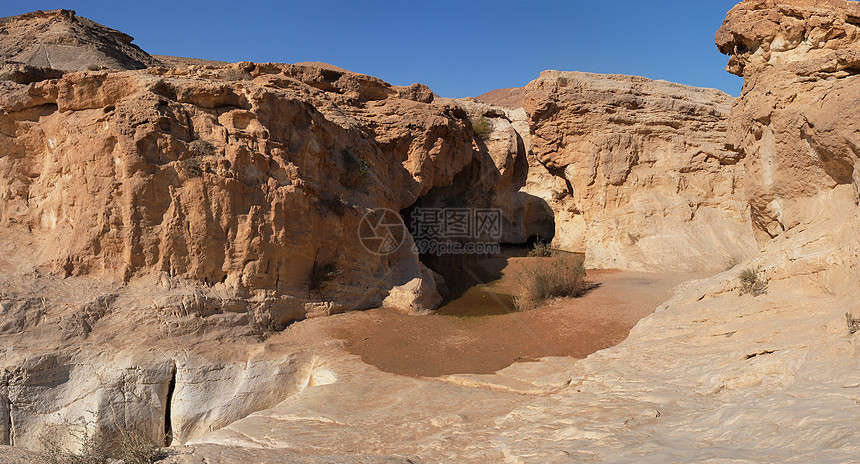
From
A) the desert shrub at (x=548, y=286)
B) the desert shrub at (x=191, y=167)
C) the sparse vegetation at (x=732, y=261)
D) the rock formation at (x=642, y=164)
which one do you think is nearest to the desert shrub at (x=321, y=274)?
the desert shrub at (x=191, y=167)

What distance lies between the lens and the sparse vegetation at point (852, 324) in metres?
3.49

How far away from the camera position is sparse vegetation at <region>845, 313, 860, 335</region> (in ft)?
11.5

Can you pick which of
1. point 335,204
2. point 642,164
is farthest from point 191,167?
point 642,164

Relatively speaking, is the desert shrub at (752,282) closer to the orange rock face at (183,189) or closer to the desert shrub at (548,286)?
the desert shrub at (548,286)

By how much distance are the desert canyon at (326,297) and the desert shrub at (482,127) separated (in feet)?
20.7

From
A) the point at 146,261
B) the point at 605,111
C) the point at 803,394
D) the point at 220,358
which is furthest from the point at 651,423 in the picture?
the point at 605,111

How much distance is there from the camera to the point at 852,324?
3.57 metres

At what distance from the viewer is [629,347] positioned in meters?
5.88

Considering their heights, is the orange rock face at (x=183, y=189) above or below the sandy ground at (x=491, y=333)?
above

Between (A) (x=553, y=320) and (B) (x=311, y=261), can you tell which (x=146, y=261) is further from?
(A) (x=553, y=320)

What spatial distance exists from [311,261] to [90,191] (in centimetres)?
330

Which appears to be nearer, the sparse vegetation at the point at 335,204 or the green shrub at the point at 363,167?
the sparse vegetation at the point at 335,204

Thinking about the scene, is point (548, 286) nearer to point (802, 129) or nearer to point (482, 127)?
point (802, 129)

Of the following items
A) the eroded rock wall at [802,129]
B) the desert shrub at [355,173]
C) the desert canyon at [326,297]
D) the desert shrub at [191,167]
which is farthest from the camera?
the desert shrub at [355,173]
